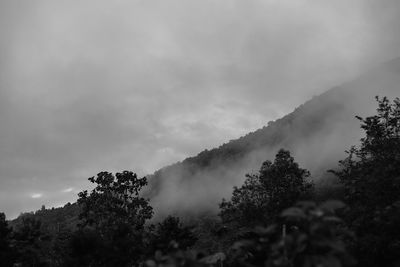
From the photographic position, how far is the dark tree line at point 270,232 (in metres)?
5.22

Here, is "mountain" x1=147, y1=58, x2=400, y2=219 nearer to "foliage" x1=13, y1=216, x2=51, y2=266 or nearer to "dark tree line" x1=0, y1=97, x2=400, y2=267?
"dark tree line" x1=0, y1=97, x2=400, y2=267

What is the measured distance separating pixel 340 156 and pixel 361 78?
6722 cm

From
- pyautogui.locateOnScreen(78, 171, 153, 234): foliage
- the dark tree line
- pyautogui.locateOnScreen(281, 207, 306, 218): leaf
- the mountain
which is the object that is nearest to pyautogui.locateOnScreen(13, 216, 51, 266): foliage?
the dark tree line

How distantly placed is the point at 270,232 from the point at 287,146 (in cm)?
12107

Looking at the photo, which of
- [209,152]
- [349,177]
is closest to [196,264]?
[349,177]

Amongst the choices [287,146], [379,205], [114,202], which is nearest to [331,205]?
[379,205]

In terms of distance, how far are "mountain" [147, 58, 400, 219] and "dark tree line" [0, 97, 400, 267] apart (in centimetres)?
4508

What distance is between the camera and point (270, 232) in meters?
5.46

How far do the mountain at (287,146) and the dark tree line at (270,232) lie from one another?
45084mm

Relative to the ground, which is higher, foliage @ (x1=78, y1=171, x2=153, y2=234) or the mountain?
the mountain

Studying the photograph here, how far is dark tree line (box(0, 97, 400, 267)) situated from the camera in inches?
205

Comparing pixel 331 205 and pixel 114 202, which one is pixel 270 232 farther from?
pixel 114 202

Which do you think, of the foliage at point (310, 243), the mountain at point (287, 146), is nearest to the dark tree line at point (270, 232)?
the foliage at point (310, 243)

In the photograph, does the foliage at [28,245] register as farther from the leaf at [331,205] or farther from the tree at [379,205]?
the leaf at [331,205]
